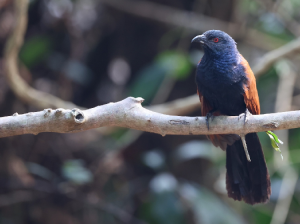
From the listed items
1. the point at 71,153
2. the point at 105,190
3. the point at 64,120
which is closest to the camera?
the point at 64,120

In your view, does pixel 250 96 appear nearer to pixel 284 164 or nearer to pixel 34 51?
pixel 284 164

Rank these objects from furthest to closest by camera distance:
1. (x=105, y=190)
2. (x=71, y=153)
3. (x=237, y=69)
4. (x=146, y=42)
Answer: (x=146, y=42) → (x=71, y=153) → (x=105, y=190) → (x=237, y=69)

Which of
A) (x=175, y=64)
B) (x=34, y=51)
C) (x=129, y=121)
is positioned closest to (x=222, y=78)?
(x=129, y=121)

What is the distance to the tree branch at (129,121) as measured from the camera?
198cm

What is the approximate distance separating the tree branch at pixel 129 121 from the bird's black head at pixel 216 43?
92 centimetres

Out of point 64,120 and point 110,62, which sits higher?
point 110,62

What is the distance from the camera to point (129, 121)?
2164 millimetres

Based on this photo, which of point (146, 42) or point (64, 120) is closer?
point (64, 120)

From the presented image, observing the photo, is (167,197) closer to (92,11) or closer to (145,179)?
(145,179)

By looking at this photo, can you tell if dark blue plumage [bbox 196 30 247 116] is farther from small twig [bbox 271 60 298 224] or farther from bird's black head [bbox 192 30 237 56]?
Answer: small twig [bbox 271 60 298 224]

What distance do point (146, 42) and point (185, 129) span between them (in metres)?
3.60

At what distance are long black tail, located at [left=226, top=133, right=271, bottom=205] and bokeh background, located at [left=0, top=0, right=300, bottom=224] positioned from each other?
112 centimetres

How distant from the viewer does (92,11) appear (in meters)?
5.75

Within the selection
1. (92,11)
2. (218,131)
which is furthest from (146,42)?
(218,131)
